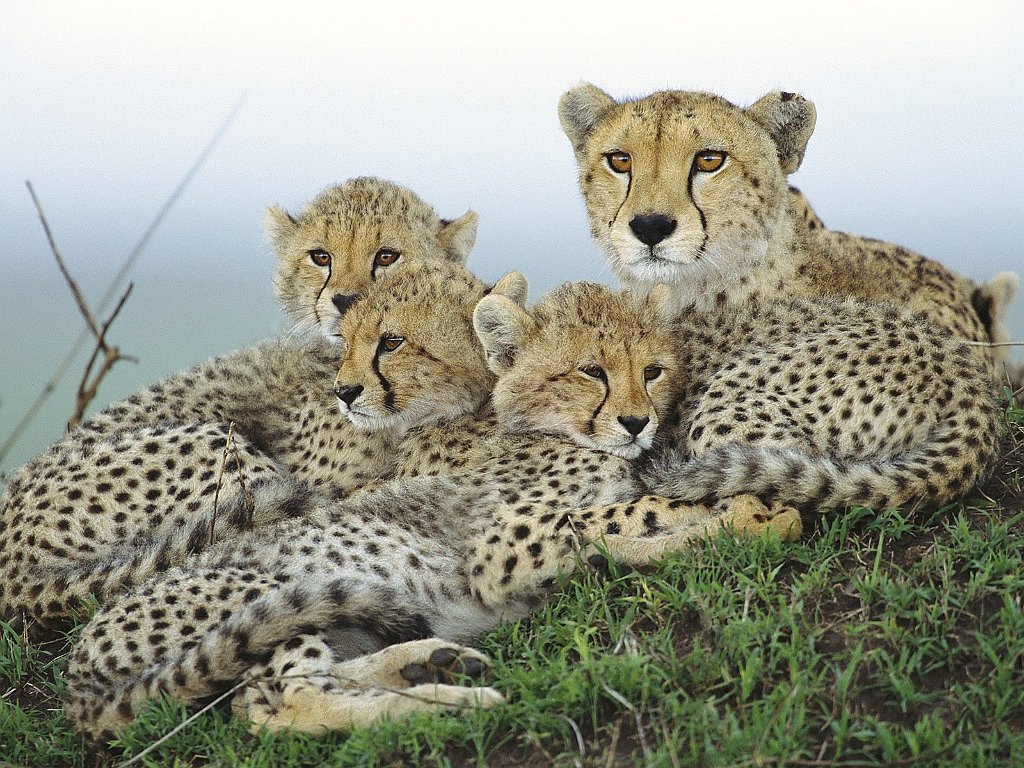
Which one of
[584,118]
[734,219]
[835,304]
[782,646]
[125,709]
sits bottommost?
[125,709]

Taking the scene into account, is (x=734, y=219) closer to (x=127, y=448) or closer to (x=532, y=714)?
(x=532, y=714)

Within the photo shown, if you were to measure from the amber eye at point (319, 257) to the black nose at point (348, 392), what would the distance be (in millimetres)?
925

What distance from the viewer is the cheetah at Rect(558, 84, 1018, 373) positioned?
3984mm

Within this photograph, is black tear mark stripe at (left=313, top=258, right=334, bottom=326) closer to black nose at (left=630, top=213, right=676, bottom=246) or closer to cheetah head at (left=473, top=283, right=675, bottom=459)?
cheetah head at (left=473, top=283, right=675, bottom=459)

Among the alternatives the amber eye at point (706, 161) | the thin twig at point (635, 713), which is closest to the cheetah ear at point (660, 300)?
the amber eye at point (706, 161)

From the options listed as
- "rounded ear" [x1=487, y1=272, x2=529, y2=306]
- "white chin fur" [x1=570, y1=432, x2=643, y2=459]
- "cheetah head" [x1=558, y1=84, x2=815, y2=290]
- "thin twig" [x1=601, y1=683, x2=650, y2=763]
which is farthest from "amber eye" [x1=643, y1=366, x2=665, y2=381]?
"thin twig" [x1=601, y1=683, x2=650, y2=763]

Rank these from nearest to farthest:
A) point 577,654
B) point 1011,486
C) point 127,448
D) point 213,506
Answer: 1. point 577,654
2. point 1011,486
3. point 213,506
4. point 127,448

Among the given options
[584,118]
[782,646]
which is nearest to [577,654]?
[782,646]

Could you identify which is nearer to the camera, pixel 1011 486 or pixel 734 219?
pixel 1011 486

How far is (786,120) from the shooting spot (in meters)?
4.29

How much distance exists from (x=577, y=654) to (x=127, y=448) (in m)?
1.96

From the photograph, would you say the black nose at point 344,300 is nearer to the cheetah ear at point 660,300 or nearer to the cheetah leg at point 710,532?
the cheetah ear at point 660,300

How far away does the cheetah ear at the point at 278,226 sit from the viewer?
4.96 m

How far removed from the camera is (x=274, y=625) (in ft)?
10.3
